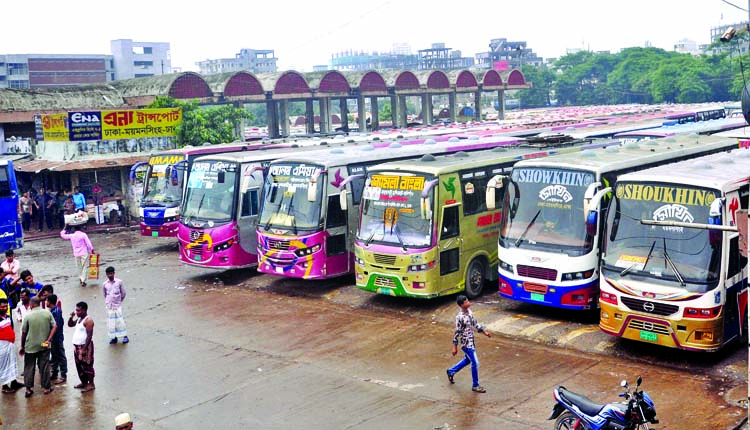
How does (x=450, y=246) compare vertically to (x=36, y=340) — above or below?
above

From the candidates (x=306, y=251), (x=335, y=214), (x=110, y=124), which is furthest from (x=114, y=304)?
(x=110, y=124)

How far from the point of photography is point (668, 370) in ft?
37.8

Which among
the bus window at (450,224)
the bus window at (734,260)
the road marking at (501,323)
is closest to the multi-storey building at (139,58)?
the bus window at (450,224)

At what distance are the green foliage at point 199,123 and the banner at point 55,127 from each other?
14.4 ft

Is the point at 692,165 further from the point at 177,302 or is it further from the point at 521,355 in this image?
the point at 177,302

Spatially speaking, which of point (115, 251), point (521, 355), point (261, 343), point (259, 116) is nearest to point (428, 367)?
point (521, 355)

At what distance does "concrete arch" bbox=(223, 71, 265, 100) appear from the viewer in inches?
1459

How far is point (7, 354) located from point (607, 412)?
8.23 m

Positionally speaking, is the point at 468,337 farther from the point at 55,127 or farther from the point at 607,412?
the point at 55,127

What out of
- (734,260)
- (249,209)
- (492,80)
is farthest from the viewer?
(492,80)

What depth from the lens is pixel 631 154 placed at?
15.6 m

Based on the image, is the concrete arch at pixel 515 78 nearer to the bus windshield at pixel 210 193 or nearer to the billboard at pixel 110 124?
the billboard at pixel 110 124

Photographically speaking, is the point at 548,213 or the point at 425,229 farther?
the point at 425,229

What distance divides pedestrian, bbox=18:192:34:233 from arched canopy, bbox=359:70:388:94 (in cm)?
1948
